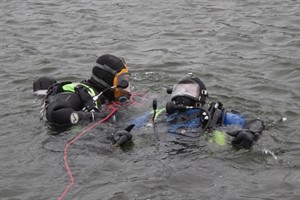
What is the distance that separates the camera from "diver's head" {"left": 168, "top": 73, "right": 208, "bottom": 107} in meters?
7.29

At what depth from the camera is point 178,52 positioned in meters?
11.6

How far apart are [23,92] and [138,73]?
2.14m

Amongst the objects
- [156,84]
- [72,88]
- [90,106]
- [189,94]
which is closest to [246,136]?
[189,94]

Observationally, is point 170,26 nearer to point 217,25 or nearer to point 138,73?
point 217,25

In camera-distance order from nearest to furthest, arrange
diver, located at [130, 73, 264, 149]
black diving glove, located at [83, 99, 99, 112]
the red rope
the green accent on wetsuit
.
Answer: the red rope < diver, located at [130, 73, 264, 149] < black diving glove, located at [83, 99, 99, 112] < the green accent on wetsuit

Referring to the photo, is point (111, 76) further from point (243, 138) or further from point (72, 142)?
point (243, 138)

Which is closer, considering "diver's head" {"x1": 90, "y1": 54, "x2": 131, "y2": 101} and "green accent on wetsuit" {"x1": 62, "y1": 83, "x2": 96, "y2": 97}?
"green accent on wetsuit" {"x1": 62, "y1": 83, "x2": 96, "y2": 97}

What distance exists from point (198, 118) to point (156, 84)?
9.30 ft

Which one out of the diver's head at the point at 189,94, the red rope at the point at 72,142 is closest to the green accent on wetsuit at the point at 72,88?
the red rope at the point at 72,142

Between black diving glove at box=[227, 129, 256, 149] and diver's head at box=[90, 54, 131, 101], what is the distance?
6.34 feet

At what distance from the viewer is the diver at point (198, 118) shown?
7.01 meters

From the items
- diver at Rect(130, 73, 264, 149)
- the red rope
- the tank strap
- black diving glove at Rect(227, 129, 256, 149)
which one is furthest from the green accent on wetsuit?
black diving glove at Rect(227, 129, 256, 149)

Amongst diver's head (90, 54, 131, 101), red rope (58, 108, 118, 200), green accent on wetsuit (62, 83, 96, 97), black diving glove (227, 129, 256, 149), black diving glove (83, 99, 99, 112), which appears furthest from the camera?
diver's head (90, 54, 131, 101)

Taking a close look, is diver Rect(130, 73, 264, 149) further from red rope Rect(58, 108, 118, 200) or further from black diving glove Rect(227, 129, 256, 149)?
red rope Rect(58, 108, 118, 200)
